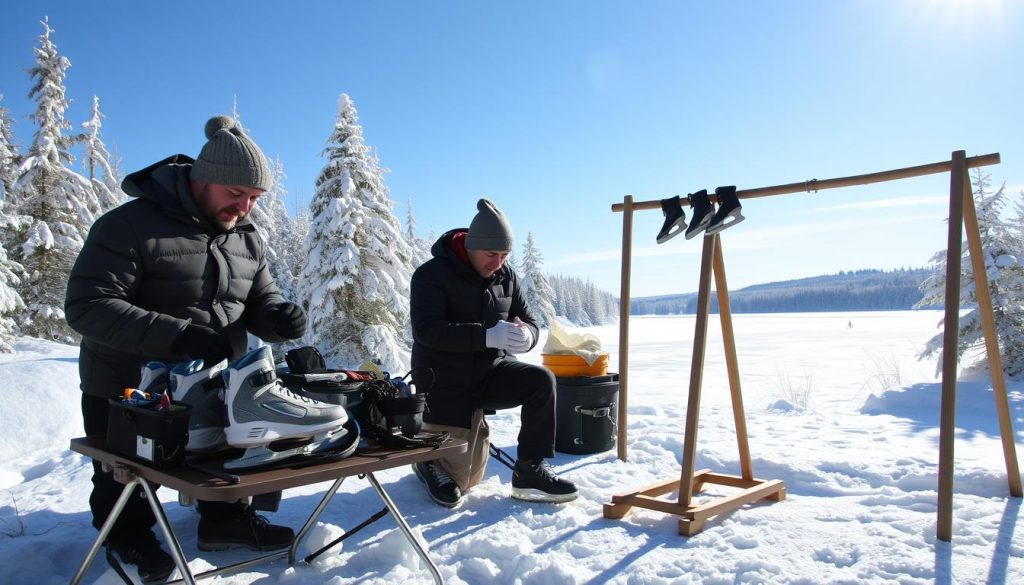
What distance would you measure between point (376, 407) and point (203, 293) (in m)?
1.06

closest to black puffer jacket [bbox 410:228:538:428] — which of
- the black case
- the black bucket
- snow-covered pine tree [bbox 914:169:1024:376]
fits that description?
the black bucket

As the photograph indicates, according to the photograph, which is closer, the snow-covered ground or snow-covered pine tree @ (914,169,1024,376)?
the snow-covered ground

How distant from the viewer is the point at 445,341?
152 inches

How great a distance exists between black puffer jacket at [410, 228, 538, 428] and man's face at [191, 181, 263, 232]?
4.14 ft

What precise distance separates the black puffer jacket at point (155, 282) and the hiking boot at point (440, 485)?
138 centimetres

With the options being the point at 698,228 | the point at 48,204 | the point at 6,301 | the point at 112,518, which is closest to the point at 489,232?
the point at 698,228

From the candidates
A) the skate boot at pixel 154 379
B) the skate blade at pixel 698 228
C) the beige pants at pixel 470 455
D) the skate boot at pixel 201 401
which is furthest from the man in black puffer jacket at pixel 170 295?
the skate blade at pixel 698 228

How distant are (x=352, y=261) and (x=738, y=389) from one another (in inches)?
457

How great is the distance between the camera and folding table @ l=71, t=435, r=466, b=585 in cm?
185

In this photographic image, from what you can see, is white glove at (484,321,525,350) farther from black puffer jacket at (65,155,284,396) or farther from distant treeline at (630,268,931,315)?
distant treeline at (630,268,931,315)

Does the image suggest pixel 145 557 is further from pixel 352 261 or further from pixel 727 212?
pixel 352 261

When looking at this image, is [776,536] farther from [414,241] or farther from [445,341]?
[414,241]

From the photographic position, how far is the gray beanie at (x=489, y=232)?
13.1 feet

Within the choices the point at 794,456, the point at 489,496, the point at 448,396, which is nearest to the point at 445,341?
the point at 448,396
